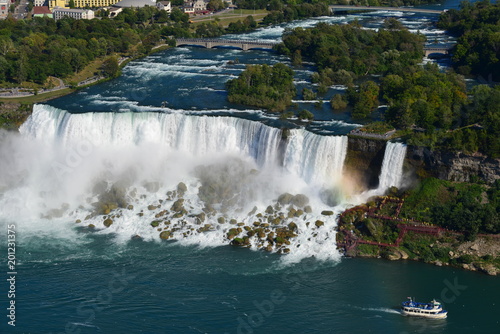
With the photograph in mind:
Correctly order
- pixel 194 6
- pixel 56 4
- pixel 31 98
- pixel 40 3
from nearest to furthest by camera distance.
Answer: pixel 31 98, pixel 194 6, pixel 56 4, pixel 40 3

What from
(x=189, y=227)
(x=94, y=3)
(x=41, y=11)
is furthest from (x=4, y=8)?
(x=189, y=227)

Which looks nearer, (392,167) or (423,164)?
(423,164)

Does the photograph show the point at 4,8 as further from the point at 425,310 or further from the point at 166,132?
the point at 425,310

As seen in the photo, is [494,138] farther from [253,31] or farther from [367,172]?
[253,31]

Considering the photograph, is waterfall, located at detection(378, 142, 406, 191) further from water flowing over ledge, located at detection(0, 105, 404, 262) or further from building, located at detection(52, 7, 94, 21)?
building, located at detection(52, 7, 94, 21)

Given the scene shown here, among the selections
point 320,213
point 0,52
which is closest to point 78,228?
point 320,213

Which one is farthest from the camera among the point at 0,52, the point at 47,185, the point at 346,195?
the point at 0,52

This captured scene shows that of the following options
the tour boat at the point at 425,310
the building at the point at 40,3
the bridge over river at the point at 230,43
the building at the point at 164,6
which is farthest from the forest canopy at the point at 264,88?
the building at the point at 40,3
